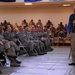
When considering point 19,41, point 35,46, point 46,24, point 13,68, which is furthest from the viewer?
point 46,24

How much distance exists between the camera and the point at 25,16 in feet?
79.8

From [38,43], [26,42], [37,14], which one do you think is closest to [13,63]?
[26,42]

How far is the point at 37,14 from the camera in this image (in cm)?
2402

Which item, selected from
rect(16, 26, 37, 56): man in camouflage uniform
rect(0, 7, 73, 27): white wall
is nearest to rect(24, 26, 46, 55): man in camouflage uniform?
rect(16, 26, 37, 56): man in camouflage uniform

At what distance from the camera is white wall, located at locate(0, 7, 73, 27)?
930 inches

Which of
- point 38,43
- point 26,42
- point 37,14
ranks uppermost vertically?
point 37,14

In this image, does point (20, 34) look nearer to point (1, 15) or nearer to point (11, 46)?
point (11, 46)

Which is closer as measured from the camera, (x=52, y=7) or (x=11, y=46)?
(x=11, y=46)

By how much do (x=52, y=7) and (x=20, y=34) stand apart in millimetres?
11912

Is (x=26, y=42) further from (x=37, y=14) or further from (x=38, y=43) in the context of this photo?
(x=37, y=14)

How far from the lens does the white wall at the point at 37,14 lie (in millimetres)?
23609

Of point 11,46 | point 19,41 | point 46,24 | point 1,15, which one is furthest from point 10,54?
point 1,15

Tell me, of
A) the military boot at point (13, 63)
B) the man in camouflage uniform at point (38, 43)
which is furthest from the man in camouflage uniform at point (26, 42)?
the military boot at point (13, 63)

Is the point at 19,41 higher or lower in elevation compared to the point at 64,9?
lower
